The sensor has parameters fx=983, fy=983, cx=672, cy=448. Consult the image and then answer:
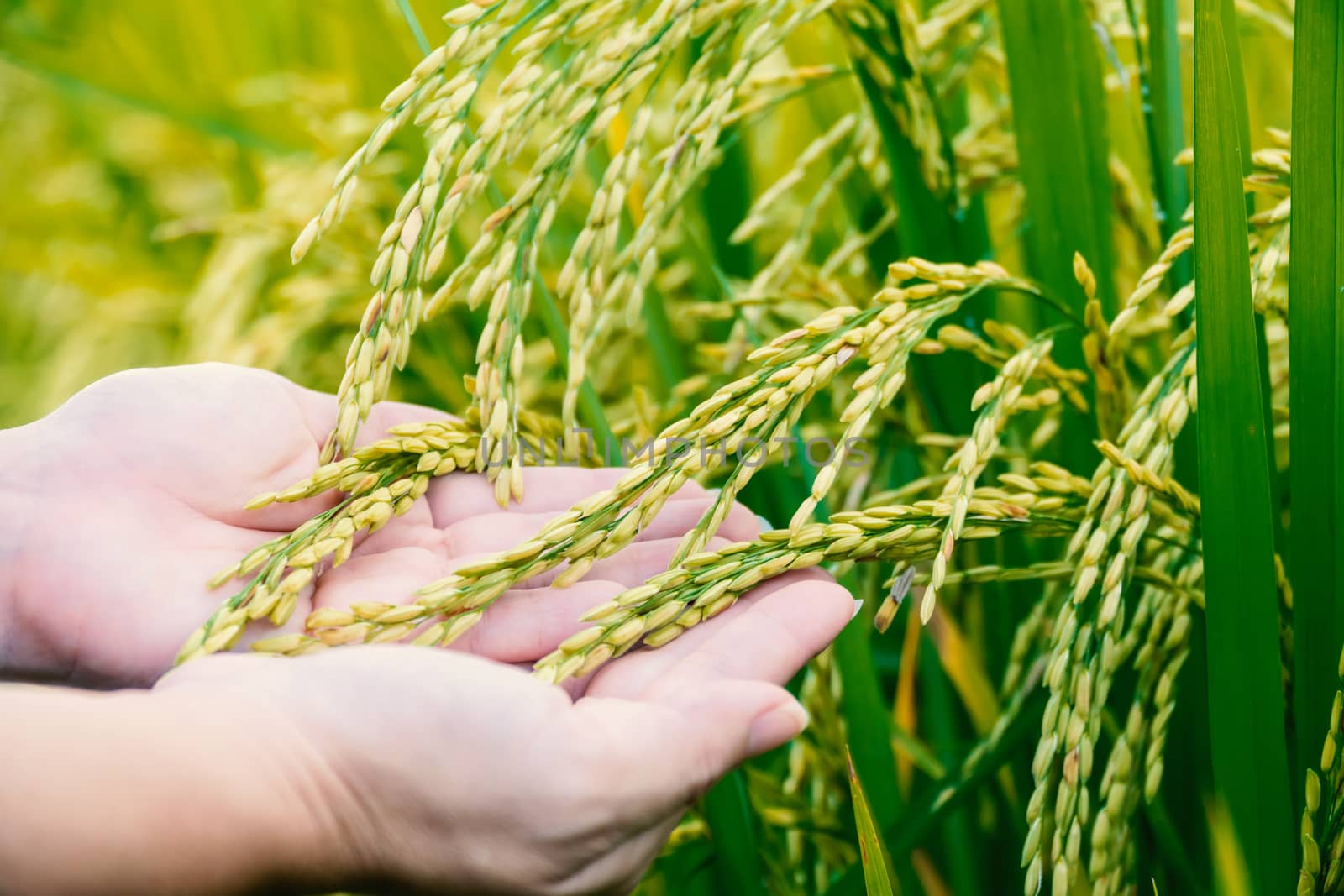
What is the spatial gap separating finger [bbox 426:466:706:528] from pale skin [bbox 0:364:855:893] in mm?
41

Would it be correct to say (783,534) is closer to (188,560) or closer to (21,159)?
(188,560)

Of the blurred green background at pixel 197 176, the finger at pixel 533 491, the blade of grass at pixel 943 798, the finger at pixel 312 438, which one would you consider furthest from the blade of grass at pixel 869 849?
the blurred green background at pixel 197 176

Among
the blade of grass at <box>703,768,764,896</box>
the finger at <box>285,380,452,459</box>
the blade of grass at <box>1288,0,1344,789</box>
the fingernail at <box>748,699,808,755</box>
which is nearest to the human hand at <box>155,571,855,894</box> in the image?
the fingernail at <box>748,699,808,755</box>

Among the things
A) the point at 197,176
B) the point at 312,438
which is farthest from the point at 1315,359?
the point at 197,176

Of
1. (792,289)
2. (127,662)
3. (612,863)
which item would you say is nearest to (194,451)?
(127,662)

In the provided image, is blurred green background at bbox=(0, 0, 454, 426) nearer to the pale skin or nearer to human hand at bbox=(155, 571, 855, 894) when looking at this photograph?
the pale skin

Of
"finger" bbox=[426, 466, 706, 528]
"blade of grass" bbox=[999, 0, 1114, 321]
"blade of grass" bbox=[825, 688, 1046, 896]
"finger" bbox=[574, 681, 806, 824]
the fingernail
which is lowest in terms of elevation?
"blade of grass" bbox=[825, 688, 1046, 896]

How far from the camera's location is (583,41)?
852mm

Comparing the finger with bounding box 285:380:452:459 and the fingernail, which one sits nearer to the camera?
the fingernail

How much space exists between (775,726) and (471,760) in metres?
0.20

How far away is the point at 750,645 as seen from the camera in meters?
0.76

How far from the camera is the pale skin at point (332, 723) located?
0.58m

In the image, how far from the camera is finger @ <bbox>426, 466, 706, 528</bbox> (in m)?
0.98

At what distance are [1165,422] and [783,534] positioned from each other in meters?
0.32
